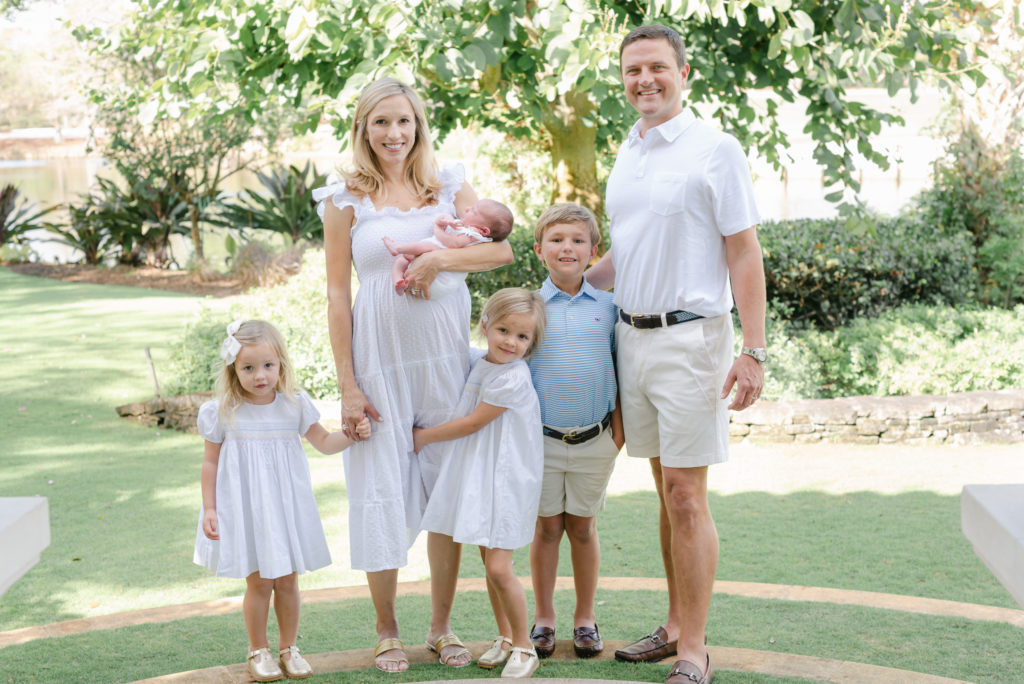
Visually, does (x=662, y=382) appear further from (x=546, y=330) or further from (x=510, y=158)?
(x=510, y=158)

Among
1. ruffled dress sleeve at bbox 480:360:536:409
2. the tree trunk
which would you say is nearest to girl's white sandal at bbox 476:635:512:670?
ruffled dress sleeve at bbox 480:360:536:409

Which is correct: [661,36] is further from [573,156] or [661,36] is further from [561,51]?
[573,156]

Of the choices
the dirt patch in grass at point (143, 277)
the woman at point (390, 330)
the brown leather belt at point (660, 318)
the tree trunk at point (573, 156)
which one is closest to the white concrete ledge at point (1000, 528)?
the brown leather belt at point (660, 318)

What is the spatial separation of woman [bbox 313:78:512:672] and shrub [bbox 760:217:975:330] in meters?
5.78

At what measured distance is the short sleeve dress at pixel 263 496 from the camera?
307 centimetres

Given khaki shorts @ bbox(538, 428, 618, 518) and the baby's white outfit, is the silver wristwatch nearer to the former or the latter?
khaki shorts @ bbox(538, 428, 618, 518)

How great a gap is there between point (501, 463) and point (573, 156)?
5.66 metres

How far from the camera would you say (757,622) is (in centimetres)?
370

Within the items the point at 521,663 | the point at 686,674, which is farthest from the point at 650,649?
the point at 521,663

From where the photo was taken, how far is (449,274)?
9.78 ft

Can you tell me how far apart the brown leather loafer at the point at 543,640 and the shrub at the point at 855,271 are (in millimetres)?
5672

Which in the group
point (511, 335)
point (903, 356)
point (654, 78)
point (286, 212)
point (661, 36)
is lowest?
point (903, 356)

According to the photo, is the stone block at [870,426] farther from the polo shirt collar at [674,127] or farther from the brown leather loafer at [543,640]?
the polo shirt collar at [674,127]

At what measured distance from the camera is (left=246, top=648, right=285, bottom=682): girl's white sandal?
121 inches
